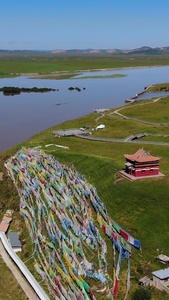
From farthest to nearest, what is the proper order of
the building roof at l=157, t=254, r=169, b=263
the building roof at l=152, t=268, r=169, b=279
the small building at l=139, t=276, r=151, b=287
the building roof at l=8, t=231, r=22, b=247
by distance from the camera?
the building roof at l=8, t=231, r=22, b=247 → the building roof at l=157, t=254, r=169, b=263 → the small building at l=139, t=276, r=151, b=287 → the building roof at l=152, t=268, r=169, b=279

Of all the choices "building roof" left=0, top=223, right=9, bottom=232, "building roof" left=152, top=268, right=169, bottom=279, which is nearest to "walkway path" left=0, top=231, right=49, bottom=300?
"building roof" left=0, top=223, right=9, bottom=232

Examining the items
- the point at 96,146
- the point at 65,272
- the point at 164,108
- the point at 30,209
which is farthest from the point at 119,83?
the point at 65,272

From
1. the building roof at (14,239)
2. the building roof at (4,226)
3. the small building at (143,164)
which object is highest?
the small building at (143,164)

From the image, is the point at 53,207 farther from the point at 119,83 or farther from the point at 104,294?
the point at 119,83

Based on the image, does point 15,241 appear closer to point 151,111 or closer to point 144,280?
point 144,280

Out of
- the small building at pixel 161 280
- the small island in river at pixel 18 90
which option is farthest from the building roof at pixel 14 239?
the small island in river at pixel 18 90

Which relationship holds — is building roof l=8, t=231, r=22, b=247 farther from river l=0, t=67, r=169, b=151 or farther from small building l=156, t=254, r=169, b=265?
river l=0, t=67, r=169, b=151

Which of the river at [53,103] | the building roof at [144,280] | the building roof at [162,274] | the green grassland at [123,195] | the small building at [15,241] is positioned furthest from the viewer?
the river at [53,103]

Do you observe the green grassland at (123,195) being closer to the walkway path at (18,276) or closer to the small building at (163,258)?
the small building at (163,258)

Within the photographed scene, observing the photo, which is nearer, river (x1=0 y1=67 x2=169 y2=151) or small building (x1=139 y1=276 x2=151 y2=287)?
small building (x1=139 y1=276 x2=151 y2=287)
